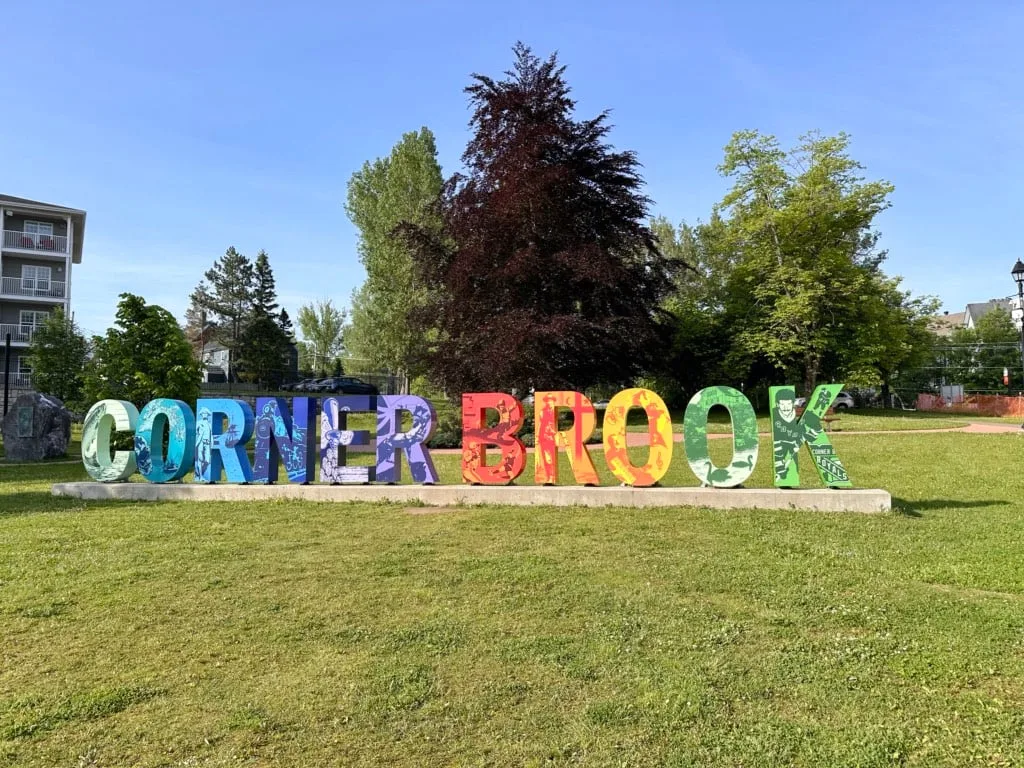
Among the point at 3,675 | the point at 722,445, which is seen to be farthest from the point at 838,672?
the point at 722,445

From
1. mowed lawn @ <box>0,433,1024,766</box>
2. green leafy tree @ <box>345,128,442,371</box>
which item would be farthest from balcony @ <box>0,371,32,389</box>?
mowed lawn @ <box>0,433,1024,766</box>

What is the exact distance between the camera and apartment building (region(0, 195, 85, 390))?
1483 inches

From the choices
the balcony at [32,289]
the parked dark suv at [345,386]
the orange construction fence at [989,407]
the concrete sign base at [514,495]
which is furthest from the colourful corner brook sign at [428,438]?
the balcony at [32,289]

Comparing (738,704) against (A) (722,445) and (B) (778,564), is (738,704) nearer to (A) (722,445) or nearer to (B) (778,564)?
(B) (778,564)

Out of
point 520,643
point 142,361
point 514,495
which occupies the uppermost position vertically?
point 142,361

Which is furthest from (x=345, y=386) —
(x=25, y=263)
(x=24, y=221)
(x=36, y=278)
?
(x=24, y=221)

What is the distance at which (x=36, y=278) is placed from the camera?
3903 centimetres

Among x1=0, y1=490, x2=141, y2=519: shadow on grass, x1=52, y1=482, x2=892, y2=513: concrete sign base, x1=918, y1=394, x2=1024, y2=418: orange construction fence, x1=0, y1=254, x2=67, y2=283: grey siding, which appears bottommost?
x1=0, y1=490, x2=141, y2=519: shadow on grass

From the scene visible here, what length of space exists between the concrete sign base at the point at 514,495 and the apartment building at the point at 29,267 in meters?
32.9

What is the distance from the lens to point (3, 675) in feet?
14.0

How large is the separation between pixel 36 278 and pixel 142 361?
86.8 ft

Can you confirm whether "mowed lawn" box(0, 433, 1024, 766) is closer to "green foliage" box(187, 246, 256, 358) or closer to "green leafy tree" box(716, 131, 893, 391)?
"green leafy tree" box(716, 131, 893, 391)

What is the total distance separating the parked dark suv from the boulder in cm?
2435

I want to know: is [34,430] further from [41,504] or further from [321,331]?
[321,331]
